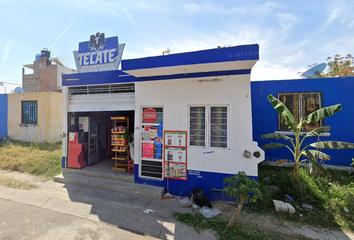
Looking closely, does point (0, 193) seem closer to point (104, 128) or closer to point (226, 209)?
point (104, 128)

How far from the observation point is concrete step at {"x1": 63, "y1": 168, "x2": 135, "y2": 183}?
5.76 meters

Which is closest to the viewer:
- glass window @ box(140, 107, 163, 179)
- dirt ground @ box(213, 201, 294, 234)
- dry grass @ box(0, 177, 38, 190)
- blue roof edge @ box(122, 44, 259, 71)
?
dirt ground @ box(213, 201, 294, 234)

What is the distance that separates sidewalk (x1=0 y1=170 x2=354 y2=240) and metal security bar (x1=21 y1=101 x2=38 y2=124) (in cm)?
790

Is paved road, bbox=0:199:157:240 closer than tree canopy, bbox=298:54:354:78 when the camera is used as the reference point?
Yes

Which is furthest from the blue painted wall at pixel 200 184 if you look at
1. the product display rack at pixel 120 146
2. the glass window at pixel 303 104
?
the glass window at pixel 303 104

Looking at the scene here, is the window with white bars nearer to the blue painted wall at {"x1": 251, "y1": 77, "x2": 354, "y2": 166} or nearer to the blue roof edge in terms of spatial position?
the blue roof edge

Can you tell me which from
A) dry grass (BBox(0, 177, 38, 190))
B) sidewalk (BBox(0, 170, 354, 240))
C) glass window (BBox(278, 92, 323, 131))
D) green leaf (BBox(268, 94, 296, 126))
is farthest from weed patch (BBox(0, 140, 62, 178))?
glass window (BBox(278, 92, 323, 131))

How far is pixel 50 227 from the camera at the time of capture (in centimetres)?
366

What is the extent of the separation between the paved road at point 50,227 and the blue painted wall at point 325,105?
19.4 ft

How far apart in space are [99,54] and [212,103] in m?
5.10

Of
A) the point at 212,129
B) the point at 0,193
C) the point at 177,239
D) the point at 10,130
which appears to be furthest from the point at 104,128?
the point at 10,130

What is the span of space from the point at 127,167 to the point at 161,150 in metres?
1.94

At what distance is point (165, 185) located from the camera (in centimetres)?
530

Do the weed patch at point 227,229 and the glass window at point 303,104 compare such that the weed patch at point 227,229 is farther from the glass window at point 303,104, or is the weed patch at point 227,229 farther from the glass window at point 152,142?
the glass window at point 303,104
